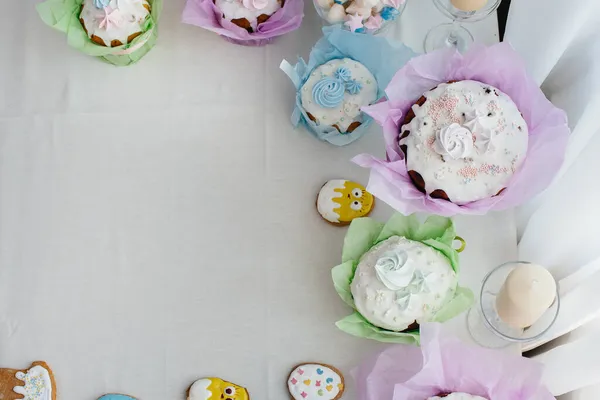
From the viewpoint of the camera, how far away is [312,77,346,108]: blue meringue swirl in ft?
3.30

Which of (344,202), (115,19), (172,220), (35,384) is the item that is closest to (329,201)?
(344,202)

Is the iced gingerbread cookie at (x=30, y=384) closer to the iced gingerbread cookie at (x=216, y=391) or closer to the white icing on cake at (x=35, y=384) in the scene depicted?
the white icing on cake at (x=35, y=384)

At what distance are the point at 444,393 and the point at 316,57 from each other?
57 cm

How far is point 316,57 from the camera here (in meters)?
1.06

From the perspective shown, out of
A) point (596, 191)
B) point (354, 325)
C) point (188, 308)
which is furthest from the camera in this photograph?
point (188, 308)

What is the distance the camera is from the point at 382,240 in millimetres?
982

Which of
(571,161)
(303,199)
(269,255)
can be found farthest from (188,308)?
(571,161)

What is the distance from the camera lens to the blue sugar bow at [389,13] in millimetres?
1036

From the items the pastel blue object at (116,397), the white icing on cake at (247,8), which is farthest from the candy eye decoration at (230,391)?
the white icing on cake at (247,8)

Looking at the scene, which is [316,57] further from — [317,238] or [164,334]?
[164,334]

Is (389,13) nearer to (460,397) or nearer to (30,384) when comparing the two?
(460,397)

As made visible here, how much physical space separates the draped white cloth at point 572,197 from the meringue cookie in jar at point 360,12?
0.67 ft

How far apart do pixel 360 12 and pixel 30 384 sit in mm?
829

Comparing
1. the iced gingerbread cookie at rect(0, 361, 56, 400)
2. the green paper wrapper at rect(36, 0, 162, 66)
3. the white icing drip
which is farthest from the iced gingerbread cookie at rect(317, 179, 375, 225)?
the iced gingerbread cookie at rect(0, 361, 56, 400)
